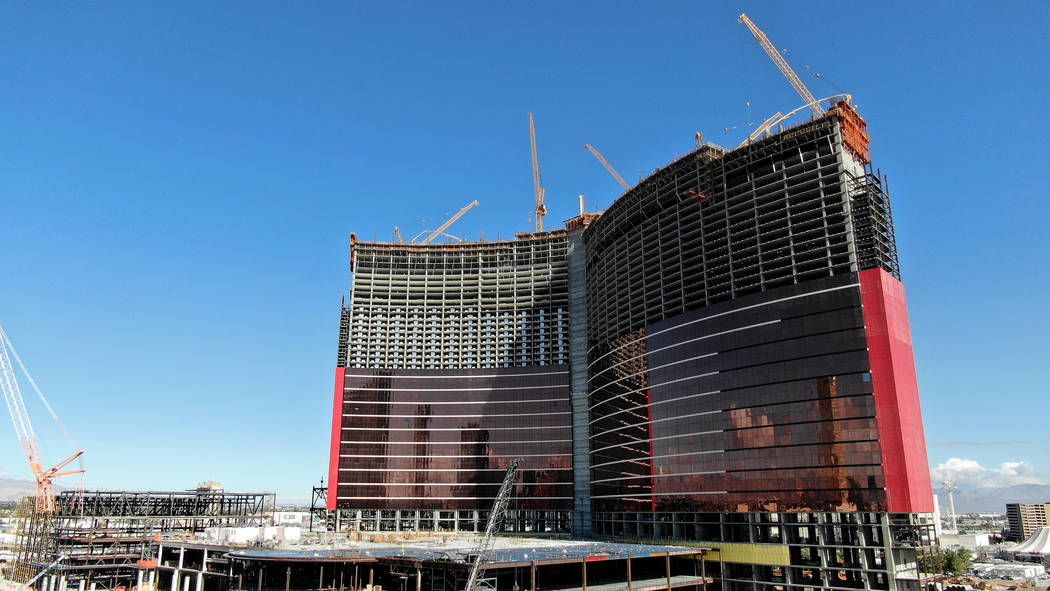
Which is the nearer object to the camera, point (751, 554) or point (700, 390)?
point (751, 554)

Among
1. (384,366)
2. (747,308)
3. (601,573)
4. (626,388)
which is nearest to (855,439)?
(747,308)

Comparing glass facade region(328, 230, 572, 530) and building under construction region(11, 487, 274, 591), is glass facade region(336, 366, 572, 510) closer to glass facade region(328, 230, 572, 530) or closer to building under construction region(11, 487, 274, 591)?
glass facade region(328, 230, 572, 530)

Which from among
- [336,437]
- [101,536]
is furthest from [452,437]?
[101,536]

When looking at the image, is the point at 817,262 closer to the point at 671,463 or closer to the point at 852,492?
the point at 852,492

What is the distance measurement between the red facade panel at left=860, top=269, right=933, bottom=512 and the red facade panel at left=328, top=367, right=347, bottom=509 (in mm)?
135718

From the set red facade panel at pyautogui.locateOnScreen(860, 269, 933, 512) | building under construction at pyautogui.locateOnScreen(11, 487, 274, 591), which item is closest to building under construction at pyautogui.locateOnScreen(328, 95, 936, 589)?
red facade panel at pyautogui.locateOnScreen(860, 269, 933, 512)

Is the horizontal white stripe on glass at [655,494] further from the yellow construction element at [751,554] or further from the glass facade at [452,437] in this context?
the glass facade at [452,437]

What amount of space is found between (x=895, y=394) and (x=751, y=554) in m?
33.3

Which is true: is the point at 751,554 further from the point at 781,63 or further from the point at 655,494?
the point at 781,63

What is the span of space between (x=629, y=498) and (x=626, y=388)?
2247 centimetres

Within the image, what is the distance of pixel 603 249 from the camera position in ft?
544

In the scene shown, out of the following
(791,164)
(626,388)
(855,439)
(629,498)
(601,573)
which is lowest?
(601,573)

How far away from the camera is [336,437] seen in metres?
185

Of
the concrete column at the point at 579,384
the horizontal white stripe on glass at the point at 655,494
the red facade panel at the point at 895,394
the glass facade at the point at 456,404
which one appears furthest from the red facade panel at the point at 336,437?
the red facade panel at the point at 895,394
